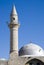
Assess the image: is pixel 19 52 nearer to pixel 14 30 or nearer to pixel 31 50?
pixel 31 50

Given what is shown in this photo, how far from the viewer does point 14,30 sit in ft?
110

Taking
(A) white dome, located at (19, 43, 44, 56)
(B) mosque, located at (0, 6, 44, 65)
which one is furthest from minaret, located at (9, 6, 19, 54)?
(A) white dome, located at (19, 43, 44, 56)

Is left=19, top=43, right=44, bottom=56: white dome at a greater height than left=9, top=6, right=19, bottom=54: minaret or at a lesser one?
lesser

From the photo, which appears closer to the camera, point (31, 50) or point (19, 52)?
point (31, 50)

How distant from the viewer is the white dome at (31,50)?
33.7 metres

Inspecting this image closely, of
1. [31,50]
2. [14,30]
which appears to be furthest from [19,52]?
[14,30]

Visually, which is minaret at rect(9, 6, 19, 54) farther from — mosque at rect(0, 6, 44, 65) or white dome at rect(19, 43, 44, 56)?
white dome at rect(19, 43, 44, 56)

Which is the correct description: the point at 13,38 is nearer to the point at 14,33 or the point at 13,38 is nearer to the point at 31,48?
the point at 14,33

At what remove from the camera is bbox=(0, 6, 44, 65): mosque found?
3150 cm

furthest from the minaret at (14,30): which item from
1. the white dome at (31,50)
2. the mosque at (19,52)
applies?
the white dome at (31,50)

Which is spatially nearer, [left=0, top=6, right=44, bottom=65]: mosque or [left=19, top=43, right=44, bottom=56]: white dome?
[left=0, top=6, right=44, bottom=65]: mosque

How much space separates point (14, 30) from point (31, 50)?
352 cm

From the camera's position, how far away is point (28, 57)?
32.1m

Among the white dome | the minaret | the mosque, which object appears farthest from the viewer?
the white dome
